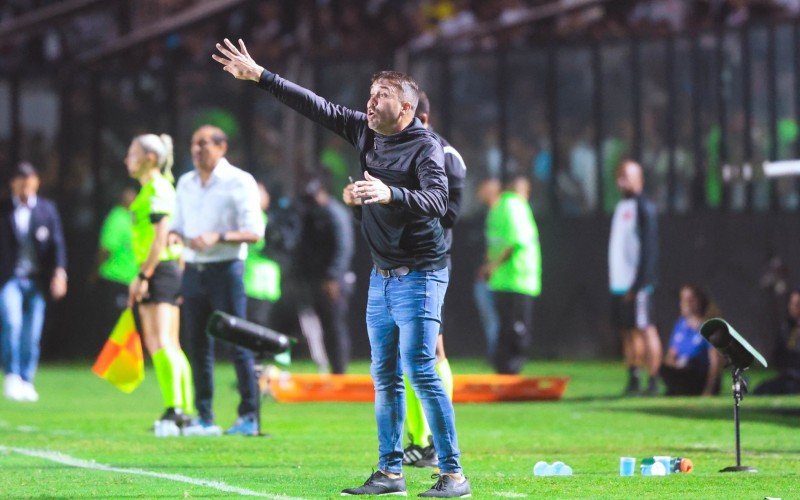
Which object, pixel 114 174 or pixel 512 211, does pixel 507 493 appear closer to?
pixel 512 211

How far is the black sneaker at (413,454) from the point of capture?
32.7 feet

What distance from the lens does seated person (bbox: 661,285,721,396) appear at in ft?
51.2

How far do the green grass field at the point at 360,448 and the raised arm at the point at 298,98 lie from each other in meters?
1.71

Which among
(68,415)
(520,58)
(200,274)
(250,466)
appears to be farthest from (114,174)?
(250,466)

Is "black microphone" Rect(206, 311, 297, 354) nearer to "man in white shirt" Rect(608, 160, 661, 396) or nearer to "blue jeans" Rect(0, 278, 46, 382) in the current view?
"man in white shirt" Rect(608, 160, 661, 396)

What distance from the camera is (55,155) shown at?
74.8 feet

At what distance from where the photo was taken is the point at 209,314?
11.8 meters

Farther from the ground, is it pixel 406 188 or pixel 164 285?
pixel 406 188

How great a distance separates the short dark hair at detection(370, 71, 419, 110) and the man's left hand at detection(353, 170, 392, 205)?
2.21ft

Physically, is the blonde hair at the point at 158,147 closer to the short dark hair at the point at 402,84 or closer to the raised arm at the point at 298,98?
the raised arm at the point at 298,98

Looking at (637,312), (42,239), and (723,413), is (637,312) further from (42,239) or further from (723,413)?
(42,239)

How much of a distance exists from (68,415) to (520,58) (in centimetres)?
977

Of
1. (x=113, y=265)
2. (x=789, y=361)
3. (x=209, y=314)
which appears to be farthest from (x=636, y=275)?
(x=113, y=265)

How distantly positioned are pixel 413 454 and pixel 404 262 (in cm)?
212
